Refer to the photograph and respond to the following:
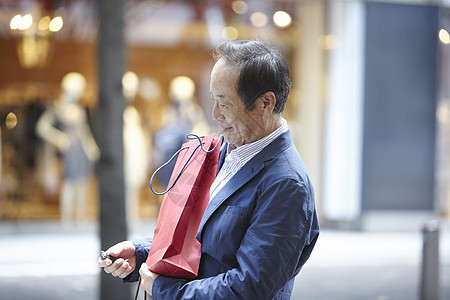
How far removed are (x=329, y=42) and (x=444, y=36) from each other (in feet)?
6.79

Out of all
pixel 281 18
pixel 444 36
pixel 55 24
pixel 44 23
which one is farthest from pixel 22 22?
pixel 444 36

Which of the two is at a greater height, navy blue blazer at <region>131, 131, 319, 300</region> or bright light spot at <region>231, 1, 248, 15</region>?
bright light spot at <region>231, 1, 248, 15</region>

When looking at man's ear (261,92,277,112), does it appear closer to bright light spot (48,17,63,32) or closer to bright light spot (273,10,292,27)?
bright light spot (48,17,63,32)

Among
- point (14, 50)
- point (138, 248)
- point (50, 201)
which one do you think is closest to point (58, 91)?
point (14, 50)

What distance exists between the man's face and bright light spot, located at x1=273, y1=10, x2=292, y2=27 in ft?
31.1

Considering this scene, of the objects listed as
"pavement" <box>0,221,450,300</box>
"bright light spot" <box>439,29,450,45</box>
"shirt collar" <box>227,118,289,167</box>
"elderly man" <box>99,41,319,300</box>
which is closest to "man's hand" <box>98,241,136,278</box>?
"elderly man" <box>99,41,319,300</box>

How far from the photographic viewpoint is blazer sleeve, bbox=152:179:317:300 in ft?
6.49

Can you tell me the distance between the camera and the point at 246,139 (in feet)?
7.09

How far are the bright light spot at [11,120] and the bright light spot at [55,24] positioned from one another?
147 centimetres

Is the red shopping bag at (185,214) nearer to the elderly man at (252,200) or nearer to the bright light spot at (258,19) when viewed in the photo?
the elderly man at (252,200)

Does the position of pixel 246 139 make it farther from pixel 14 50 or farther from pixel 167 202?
pixel 14 50

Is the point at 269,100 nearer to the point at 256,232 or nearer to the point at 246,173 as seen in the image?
the point at 246,173

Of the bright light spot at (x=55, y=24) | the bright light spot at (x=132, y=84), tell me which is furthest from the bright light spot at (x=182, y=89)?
the bright light spot at (x=55, y=24)

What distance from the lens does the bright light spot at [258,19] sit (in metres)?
11.3
